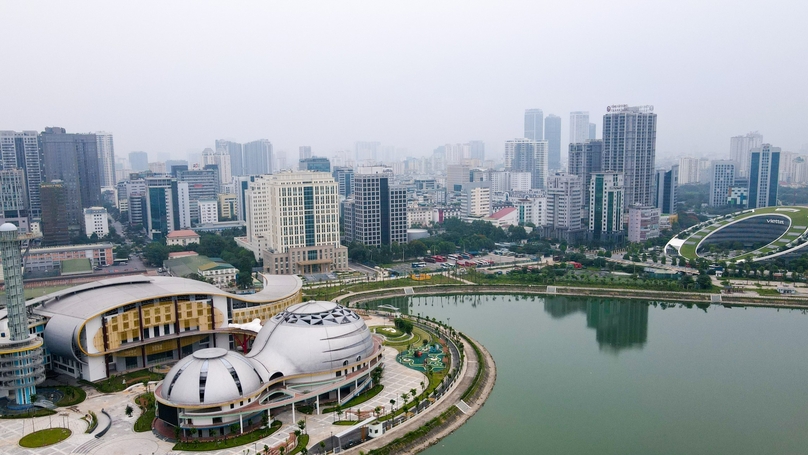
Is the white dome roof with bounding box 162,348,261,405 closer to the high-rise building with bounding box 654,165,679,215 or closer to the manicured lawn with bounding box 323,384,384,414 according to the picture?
the manicured lawn with bounding box 323,384,384,414

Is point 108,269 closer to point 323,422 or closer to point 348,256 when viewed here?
point 348,256

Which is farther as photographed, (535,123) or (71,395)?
(535,123)

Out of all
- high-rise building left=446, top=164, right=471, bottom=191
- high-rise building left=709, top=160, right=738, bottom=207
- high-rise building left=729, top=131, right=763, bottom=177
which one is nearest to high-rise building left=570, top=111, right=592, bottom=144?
high-rise building left=729, top=131, right=763, bottom=177

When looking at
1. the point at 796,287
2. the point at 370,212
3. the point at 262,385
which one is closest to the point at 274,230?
the point at 370,212

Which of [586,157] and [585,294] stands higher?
[586,157]

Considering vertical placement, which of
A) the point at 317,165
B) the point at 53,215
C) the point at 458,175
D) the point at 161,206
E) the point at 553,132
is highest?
the point at 553,132

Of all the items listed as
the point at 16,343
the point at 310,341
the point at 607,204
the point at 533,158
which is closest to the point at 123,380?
the point at 16,343

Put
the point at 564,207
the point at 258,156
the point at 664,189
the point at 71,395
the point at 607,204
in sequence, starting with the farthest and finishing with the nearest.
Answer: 1. the point at 258,156
2. the point at 664,189
3. the point at 564,207
4. the point at 607,204
5. the point at 71,395

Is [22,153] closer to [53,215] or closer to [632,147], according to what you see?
[53,215]
